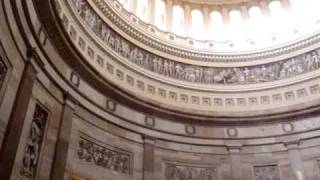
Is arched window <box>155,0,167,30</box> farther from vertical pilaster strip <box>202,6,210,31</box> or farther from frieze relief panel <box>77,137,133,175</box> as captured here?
frieze relief panel <box>77,137,133,175</box>

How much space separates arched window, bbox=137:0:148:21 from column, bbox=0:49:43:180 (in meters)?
8.83

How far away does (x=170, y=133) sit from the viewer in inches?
602

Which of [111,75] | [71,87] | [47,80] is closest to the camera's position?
[47,80]

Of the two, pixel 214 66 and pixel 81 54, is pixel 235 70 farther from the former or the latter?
pixel 81 54

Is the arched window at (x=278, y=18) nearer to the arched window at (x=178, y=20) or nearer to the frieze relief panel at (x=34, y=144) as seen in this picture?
the arched window at (x=178, y=20)

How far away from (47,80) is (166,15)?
9.96 m

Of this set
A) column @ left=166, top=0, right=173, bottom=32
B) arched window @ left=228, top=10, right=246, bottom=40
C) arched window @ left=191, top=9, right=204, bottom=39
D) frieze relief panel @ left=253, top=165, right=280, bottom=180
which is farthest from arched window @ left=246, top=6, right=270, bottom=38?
frieze relief panel @ left=253, top=165, right=280, bottom=180

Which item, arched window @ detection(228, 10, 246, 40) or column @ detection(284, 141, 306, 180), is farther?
arched window @ detection(228, 10, 246, 40)

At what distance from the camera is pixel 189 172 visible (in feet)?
48.0

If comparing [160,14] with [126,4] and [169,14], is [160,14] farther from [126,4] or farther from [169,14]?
[126,4]

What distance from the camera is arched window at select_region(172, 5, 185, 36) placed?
19.4 m

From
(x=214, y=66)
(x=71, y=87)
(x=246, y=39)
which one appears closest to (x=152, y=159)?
(x=71, y=87)

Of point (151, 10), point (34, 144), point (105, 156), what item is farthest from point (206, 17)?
point (34, 144)

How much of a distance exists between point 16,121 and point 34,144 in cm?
134
